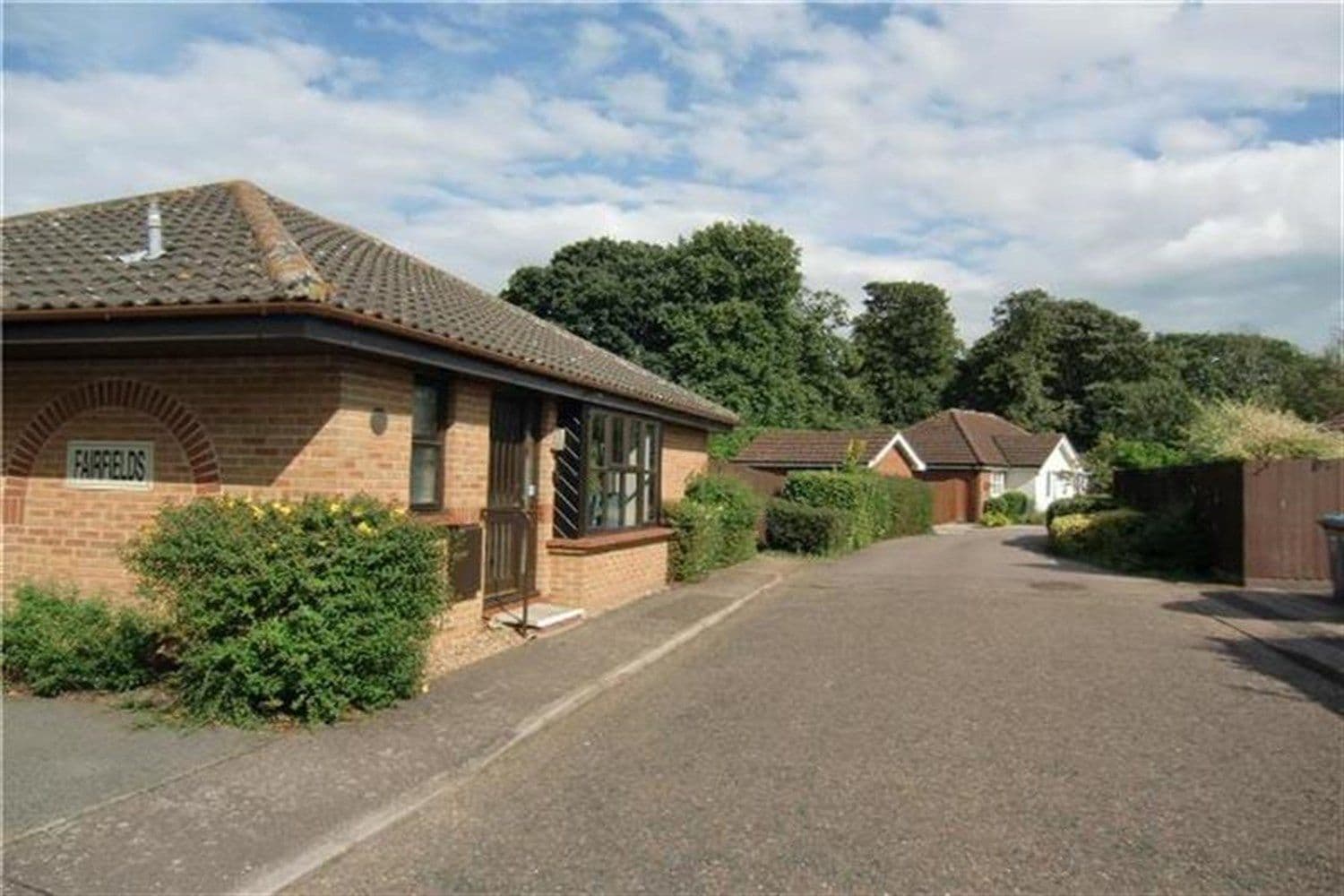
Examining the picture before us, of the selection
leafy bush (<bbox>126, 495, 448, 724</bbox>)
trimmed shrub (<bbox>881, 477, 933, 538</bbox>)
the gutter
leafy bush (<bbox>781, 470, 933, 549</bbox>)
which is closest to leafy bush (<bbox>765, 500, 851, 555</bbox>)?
leafy bush (<bbox>781, 470, 933, 549</bbox>)

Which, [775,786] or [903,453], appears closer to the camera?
[775,786]

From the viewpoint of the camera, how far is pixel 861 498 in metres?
26.0

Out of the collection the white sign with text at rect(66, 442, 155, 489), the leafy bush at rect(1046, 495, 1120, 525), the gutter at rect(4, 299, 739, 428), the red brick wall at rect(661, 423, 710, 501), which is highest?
the gutter at rect(4, 299, 739, 428)

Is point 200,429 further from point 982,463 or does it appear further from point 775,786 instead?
point 982,463

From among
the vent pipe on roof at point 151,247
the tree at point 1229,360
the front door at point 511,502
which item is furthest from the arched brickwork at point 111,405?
the tree at point 1229,360

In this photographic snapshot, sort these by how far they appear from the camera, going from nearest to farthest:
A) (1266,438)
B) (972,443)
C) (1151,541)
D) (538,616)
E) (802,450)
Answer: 1. (538,616)
2. (1266,438)
3. (1151,541)
4. (802,450)
5. (972,443)

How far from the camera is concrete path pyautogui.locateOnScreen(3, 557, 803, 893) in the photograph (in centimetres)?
435

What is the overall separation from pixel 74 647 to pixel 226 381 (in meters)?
2.09

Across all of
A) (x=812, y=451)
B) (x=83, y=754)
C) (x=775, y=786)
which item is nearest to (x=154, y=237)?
(x=83, y=754)

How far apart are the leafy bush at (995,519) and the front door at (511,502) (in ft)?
113

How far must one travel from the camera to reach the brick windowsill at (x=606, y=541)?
12.0m

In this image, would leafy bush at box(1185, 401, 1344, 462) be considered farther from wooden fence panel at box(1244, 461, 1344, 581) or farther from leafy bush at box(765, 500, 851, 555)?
leafy bush at box(765, 500, 851, 555)

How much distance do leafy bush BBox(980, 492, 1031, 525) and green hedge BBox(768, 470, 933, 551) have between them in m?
11.4

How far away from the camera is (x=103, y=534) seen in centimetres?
823
